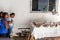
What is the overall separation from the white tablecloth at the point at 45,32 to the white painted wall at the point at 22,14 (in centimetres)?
56

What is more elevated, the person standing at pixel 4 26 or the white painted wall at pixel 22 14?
the white painted wall at pixel 22 14

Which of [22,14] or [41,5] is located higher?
[41,5]

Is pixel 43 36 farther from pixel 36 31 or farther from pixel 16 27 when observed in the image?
pixel 16 27

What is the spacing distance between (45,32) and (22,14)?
81cm

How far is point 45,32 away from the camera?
13.0 ft

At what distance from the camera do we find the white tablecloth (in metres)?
3.91

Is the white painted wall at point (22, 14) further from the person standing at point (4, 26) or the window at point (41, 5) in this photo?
Answer: the person standing at point (4, 26)

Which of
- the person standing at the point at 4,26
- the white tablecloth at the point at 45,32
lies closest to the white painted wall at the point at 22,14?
the person standing at the point at 4,26

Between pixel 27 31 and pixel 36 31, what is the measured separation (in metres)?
0.58

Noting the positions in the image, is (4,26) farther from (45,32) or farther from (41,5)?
(41,5)

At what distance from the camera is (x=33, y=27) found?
3947 millimetres

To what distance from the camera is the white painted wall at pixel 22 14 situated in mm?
4320

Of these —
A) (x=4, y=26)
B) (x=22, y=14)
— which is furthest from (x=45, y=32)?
(x=4, y=26)

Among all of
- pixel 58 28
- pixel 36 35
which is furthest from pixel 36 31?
pixel 58 28
